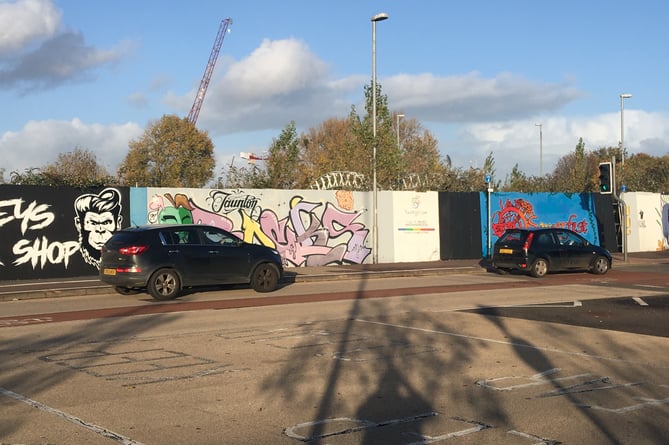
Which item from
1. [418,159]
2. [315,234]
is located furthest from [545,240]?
[418,159]

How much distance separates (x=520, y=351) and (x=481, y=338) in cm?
112

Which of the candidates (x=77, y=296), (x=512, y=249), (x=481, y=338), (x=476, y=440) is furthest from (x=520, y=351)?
(x=512, y=249)

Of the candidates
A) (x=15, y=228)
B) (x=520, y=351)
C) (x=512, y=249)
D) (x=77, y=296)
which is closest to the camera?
(x=520, y=351)

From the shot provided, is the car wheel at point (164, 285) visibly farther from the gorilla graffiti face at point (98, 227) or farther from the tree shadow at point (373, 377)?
the gorilla graffiti face at point (98, 227)

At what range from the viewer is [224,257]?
17.7 m

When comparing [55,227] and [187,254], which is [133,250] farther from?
[55,227]

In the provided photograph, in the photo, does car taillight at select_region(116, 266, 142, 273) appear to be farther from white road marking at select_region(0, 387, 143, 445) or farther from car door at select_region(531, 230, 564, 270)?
car door at select_region(531, 230, 564, 270)

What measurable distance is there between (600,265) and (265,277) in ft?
38.3

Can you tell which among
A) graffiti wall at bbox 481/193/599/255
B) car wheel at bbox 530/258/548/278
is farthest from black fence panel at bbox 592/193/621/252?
car wheel at bbox 530/258/548/278

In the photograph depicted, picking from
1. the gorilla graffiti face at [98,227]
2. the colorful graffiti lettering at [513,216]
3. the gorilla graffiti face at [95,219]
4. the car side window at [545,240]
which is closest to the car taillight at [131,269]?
the gorilla graffiti face at [95,219]

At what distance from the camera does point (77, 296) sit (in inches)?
712

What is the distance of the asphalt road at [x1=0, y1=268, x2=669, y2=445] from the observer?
6551 mm

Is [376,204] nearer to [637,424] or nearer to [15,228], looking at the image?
[15,228]

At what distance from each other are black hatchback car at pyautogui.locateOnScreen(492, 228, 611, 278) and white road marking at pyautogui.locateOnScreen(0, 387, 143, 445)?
58.2ft
